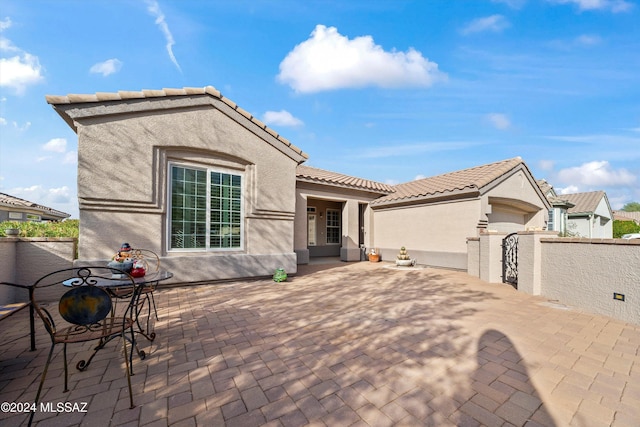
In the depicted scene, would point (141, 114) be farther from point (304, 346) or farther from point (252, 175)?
point (304, 346)

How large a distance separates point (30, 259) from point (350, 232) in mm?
11084

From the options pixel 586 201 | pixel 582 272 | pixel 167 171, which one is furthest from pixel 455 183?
pixel 586 201

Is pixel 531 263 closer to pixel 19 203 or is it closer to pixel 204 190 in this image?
pixel 204 190

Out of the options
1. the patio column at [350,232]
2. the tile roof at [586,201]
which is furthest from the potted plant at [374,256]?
the tile roof at [586,201]

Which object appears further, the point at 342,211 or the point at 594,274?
the point at 342,211

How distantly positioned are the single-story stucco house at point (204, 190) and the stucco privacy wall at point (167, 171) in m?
0.02

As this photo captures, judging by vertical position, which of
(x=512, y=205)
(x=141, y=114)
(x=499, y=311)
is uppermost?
(x=141, y=114)

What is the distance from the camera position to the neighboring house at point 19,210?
1440 cm

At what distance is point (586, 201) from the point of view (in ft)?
76.7

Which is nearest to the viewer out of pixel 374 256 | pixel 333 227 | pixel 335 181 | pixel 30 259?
pixel 30 259

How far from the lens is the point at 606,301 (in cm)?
516

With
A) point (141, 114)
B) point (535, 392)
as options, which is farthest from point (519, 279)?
point (141, 114)

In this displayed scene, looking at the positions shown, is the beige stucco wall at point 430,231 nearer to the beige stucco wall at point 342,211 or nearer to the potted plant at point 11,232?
the beige stucco wall at point 342,211

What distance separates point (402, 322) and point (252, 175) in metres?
6.13
